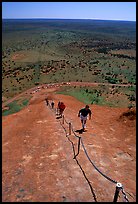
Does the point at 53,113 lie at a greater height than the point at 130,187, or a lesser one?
greater

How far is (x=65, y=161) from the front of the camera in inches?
450

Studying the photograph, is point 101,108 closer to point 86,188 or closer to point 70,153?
point 70,153

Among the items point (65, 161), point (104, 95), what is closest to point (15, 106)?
point (104, 95)

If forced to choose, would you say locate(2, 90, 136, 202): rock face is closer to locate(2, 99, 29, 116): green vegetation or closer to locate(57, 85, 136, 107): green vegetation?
locate(2, 99, 29, 116): green vegetation

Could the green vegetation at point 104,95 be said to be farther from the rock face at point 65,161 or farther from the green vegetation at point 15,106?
the rock face at point 65,161

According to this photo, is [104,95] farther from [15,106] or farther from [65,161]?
[65,161]

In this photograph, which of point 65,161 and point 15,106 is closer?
point 65,161

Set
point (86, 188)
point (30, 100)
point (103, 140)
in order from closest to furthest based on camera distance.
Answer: point (86, 188), point (103, 140), point (30, 100)

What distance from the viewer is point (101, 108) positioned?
83.0 feet

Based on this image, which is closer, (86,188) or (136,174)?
(86,188)

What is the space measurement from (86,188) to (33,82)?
3353 centimetres

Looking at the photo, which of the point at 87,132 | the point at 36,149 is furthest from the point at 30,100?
the point at 36,149

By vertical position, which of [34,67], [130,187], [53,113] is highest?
[34,67]

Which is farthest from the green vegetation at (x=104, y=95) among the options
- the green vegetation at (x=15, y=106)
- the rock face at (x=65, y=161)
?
the rock face at (x=65, y=161)
